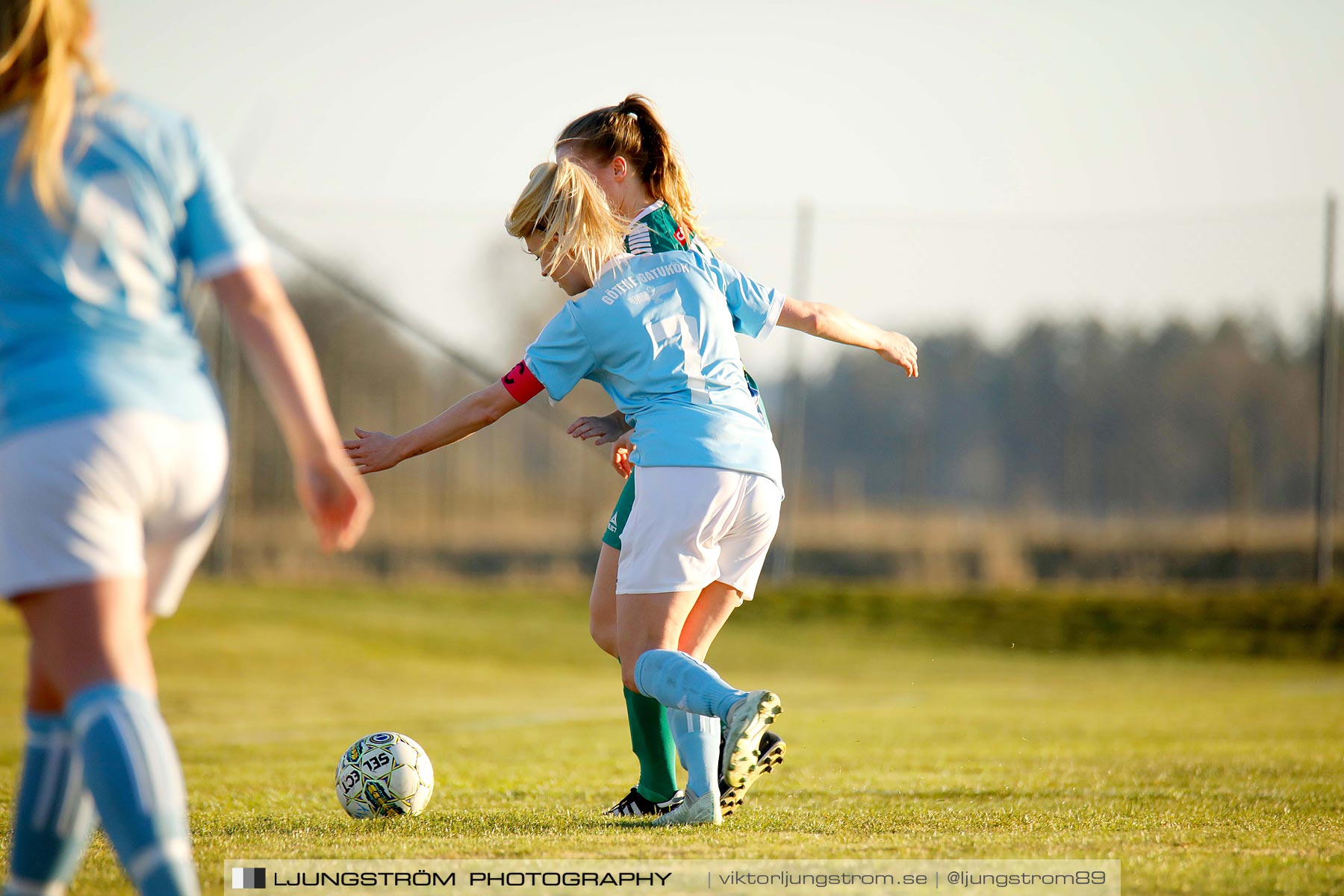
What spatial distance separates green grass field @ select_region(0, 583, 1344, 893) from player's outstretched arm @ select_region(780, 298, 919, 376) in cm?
129

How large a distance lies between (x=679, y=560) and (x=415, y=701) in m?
7.85

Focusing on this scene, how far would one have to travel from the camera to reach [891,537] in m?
16.6

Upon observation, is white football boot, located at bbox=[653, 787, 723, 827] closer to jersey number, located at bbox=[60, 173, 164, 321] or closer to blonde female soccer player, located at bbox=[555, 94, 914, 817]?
blonde female soccer player, located at bbox=[555, 94, 914, 817]

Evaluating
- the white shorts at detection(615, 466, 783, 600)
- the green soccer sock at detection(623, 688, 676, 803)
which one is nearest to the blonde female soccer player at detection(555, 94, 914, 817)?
the green soccer sock at detection(623, 688, 676, 803)

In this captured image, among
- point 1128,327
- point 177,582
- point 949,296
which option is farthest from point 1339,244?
point 177,582

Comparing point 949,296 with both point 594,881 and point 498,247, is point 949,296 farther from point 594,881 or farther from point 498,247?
point 594,881

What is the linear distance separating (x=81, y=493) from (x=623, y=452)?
2097mm

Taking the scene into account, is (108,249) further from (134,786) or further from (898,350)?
(898,350)

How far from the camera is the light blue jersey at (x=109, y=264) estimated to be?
6.29ft

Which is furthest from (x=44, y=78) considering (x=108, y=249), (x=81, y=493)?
(x=81, y=493)

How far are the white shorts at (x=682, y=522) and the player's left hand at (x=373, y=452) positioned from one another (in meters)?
0.63

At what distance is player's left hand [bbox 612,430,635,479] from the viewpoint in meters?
3.73

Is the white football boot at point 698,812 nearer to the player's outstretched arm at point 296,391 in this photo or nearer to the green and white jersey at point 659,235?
the green and white jersey at point 659,235

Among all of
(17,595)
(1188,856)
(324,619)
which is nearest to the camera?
(17,595)
